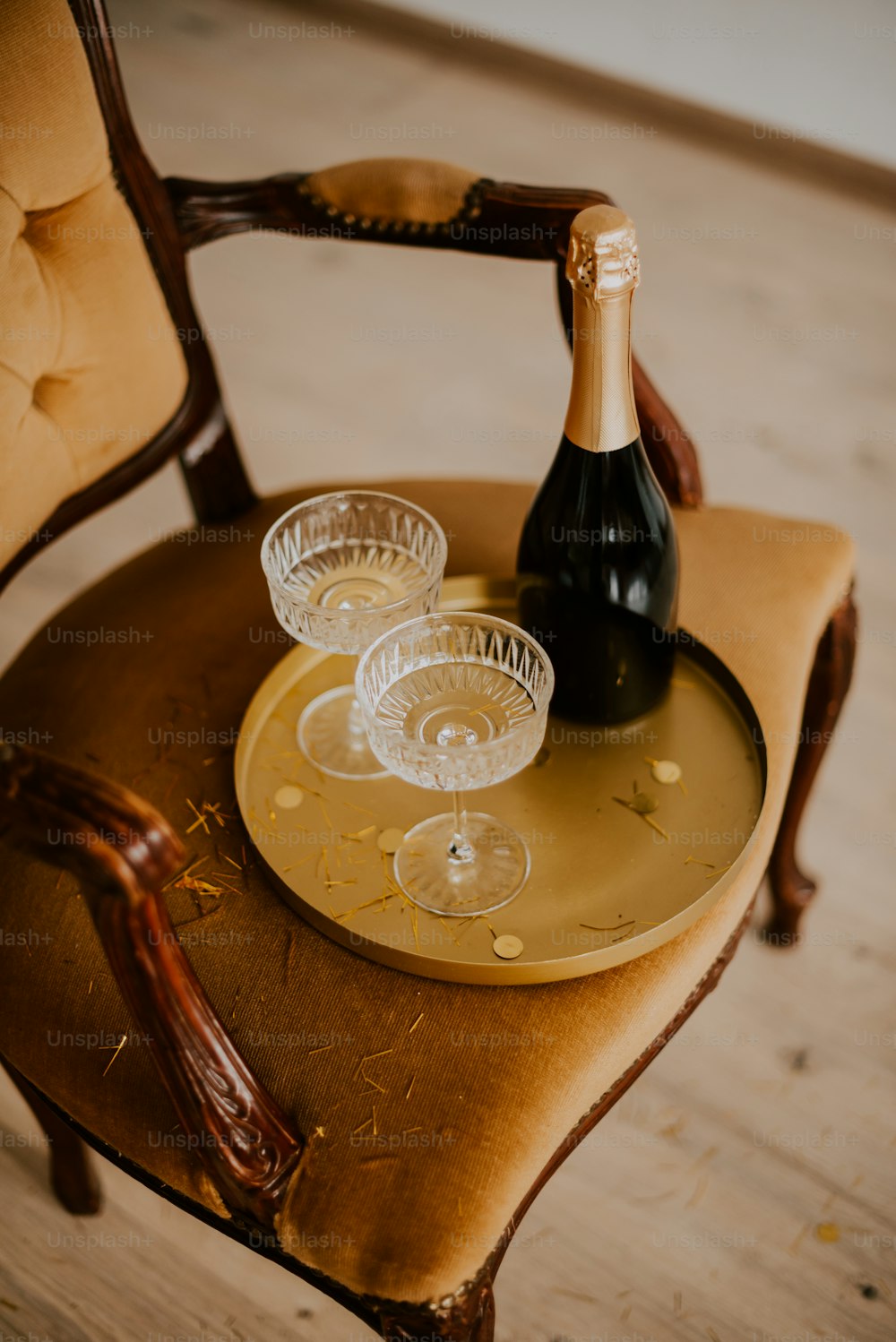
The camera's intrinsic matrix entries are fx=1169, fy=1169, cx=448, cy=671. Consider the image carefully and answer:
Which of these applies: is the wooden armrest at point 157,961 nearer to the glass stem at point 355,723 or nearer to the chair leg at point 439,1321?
the chair leg at point 439,1321

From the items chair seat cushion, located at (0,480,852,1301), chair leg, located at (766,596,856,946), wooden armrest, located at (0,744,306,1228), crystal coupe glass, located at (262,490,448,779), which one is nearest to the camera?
wooden armrest, located at (0,744,306,1228)

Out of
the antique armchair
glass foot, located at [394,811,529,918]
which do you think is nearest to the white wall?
the antique armchair

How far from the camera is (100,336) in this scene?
2.96 feet

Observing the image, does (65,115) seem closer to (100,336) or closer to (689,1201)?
(100,336)

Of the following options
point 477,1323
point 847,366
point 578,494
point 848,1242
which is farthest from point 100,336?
point 847,366

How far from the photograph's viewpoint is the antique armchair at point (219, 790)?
622 millimetres

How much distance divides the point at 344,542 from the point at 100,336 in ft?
0.83

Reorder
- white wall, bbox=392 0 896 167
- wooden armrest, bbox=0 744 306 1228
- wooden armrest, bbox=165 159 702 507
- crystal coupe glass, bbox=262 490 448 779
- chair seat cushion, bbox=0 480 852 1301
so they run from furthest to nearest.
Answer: white wall, bbox=392 0 896 167, wooden armrest, bbox=165 159 702 507, crystal coupe glass, bbox=262 490 448 779, chair seat cushion, bbox=0 480 852 1301, wooden armrest, bbox=0 744 306 1228

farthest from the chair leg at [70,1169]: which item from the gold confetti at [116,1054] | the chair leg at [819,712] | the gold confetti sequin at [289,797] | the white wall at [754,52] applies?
the white wall at [754,52]

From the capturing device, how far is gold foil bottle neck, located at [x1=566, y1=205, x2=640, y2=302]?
62cm

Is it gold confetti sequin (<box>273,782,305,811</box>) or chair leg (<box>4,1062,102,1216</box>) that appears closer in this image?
gold confetti sequin (<box>273,782,305,811</box>)

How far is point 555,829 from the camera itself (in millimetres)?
750

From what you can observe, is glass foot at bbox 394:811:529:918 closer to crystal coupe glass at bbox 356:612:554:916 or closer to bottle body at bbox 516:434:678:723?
crystal coupe glass at bbox 356:612:554:916

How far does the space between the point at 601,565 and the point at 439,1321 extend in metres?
0.45
